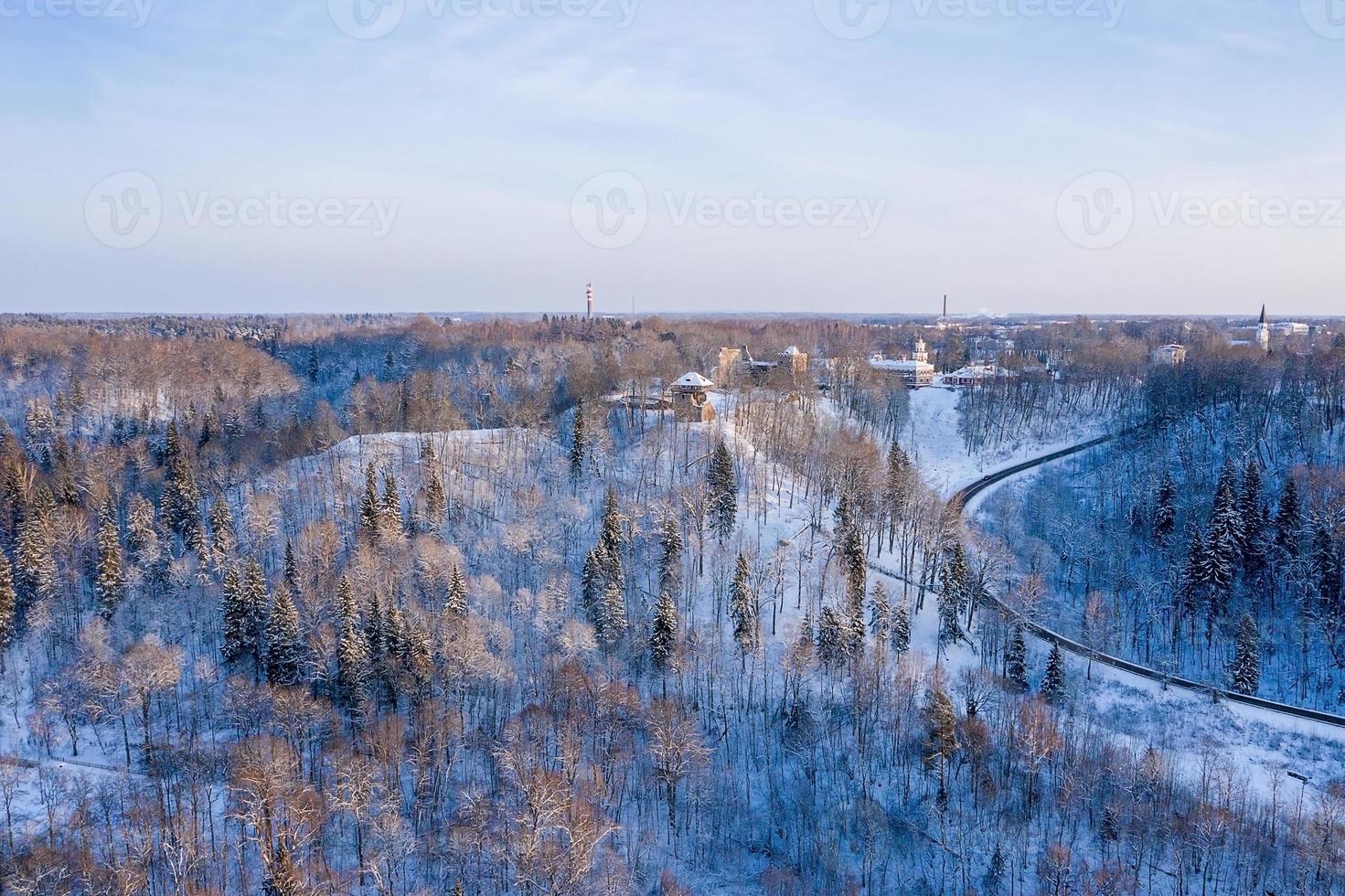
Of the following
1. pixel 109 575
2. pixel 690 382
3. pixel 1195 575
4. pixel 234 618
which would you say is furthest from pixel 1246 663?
pixel 109 575

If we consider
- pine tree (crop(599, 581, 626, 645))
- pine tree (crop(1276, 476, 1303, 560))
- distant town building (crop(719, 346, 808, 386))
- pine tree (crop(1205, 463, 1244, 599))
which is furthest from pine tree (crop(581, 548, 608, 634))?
pine tree (crop(1276, 476, 1303, 560))

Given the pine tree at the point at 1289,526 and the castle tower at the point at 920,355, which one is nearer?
the pine tree at the point at 1289,526

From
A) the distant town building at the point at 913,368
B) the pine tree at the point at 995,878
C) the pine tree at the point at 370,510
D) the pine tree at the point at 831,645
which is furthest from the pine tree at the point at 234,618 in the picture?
the distant town building at the point at 913,368

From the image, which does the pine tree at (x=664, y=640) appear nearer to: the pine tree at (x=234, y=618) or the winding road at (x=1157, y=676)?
the winding road at (x=1157, y=676)

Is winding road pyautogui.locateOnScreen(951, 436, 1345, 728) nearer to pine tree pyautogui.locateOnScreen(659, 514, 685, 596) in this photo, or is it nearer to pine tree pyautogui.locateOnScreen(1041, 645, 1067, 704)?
pine tree pyautogui.locateOnScreen(1041, 645, 1067, 704)

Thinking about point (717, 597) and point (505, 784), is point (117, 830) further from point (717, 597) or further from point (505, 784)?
point (717, 597)

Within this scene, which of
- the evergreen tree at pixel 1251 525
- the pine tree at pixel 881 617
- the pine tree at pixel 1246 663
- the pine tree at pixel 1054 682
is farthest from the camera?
the evergreen tree at pixel 1251 525

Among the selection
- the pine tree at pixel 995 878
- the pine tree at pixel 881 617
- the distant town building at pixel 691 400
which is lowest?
the pine tree at pixel 995 878
